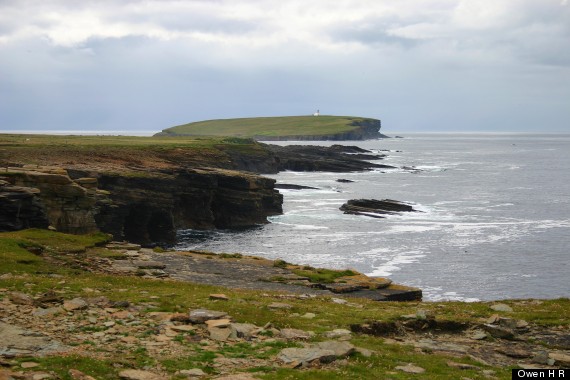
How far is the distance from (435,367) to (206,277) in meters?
16.9

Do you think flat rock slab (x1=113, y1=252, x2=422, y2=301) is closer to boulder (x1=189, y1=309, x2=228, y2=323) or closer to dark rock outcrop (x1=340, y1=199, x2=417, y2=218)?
boulder (x1=189, y1=309, x2=228, y2=323)

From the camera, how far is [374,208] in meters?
84.1

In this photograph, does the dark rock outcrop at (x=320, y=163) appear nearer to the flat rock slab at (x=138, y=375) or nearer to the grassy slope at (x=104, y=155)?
the grassy slope at (x=104, y=155)

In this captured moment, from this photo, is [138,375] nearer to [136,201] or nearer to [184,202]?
[136,201]

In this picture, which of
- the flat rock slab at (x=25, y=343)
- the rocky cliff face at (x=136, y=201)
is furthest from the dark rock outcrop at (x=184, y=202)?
the flat rock slab at (x=25, y=343)

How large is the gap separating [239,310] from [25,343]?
7236 mm

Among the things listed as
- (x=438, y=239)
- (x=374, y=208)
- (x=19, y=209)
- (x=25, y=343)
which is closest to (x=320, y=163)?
(x=374, y=208)

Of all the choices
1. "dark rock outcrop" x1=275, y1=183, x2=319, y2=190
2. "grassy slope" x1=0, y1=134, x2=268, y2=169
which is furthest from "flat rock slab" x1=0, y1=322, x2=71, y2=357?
"dark rock outcrop" x1=275, y1=183, x2=319, y2=190

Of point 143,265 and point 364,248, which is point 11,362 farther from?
point 364,248

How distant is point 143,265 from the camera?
31.3m

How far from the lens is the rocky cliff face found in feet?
133

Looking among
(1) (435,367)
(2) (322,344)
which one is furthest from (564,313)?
(2) (322,344)

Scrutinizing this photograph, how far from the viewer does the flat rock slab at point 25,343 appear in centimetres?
1531

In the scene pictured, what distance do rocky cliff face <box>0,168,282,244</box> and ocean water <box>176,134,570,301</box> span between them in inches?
156
